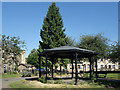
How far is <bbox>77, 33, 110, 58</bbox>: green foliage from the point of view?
40.1 metres

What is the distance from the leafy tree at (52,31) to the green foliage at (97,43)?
5.20 meters

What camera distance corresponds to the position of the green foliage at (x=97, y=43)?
4006 cm

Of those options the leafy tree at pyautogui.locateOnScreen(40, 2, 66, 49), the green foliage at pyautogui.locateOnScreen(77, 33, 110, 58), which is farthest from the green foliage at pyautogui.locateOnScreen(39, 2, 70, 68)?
the green foliage at pyautogui.locateOnScreen(77, 33, 110, 58)

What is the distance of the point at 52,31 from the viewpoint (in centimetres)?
4278

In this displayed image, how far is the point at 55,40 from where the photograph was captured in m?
42.6

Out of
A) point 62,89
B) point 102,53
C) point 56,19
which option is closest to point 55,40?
point 56,19

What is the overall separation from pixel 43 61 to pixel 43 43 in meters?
4.30

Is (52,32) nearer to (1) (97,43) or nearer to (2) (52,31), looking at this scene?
(2) (52,31)

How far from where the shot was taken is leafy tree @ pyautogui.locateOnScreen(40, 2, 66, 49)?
Result: 139ft

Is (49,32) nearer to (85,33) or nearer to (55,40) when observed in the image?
(55,40)

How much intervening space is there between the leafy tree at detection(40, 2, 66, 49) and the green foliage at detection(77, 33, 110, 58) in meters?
5.20

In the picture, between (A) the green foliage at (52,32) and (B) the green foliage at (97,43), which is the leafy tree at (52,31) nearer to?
(A) the green foliage at (52,32)

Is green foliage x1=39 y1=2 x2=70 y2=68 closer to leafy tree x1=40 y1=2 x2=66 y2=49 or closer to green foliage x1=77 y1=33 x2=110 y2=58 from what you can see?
leafy tree x1=40 y1=2 x2=66 y2=49

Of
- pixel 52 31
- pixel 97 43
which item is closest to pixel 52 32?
pixel 52 31
